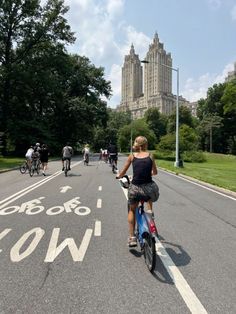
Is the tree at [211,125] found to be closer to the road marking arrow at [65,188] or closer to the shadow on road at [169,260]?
the road marking arrow at [65,188]

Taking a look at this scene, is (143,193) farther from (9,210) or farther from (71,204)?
(71,204)

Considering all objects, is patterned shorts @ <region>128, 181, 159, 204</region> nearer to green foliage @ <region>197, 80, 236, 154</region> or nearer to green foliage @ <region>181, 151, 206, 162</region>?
green foliage @ <region>181, 151, 206, 162</region>

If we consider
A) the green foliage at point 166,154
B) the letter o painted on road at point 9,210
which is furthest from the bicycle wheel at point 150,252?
the green foliage at point 166,154

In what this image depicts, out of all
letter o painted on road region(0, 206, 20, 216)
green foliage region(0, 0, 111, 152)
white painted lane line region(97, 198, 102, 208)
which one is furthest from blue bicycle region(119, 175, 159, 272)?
green foliage region(0, 0, 111, 152)

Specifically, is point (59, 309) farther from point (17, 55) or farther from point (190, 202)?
point (17, 55)

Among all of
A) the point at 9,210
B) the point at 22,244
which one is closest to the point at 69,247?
the point at 22,244

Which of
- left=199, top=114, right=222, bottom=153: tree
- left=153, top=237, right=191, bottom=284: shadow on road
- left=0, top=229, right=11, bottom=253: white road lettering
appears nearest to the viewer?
left=153, top=237, right=191, bottom=284: shadow on road

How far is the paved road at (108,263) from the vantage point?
193 inches

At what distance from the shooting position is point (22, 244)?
7.65m

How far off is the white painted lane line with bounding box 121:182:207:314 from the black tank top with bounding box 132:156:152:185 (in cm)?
122

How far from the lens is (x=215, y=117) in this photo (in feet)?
343

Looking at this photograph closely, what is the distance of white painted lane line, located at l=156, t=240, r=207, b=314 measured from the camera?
188 inches

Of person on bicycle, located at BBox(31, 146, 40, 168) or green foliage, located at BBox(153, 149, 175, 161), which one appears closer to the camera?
person on bicycle, located at BBox(31, 146, 40, 168)

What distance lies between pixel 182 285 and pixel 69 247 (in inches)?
98.4
